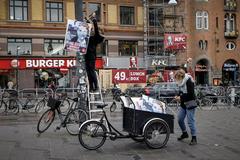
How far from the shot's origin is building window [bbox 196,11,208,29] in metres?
53.8

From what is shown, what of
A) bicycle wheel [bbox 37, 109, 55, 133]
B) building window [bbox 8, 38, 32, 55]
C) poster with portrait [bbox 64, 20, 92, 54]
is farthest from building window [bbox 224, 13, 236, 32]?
bicycle wheel [bbox 37, 109, 55, 133]

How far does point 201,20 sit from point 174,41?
6561 mm

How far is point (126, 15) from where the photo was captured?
4934 cm

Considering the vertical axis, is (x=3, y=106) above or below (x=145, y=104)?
below

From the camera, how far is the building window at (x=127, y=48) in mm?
48969

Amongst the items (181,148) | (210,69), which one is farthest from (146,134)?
(210,69)

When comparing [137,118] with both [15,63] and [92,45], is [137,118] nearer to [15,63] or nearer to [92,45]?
[92,45]

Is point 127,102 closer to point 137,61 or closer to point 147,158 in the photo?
point 147,158

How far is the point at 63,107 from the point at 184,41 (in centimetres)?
3434

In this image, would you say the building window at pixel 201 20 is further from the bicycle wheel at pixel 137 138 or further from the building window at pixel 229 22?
the bicycle wheel at pixel 137 138

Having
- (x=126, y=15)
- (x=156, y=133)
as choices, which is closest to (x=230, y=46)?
(x=126, y=15)

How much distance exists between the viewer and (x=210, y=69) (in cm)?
5328

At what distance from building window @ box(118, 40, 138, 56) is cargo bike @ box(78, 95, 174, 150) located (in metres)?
37.2

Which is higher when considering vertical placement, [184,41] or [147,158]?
[184,41]
